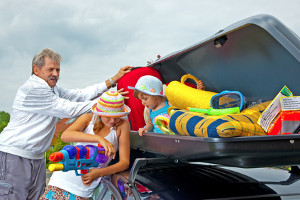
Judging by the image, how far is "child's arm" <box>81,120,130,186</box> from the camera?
199 cm

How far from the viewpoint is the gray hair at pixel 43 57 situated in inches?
122

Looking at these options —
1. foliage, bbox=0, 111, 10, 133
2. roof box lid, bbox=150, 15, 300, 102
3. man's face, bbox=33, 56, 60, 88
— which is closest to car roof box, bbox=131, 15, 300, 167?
roof box lid, bbox=150, 15, 300, 102

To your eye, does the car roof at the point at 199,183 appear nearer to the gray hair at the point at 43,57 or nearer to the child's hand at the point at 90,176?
the child's hand at the point at 90,176

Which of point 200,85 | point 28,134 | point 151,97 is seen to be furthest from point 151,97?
point 28,134

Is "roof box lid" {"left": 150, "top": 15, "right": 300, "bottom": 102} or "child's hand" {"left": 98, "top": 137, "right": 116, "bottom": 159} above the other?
"roof box lid" {"left": 150, "top": 15, "right": 300, "bottom": 102}

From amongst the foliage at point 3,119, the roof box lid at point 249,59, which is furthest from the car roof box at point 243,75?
the foliage at point 3,119

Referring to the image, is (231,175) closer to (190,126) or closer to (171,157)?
(171,157)

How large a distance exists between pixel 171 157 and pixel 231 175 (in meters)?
0.38

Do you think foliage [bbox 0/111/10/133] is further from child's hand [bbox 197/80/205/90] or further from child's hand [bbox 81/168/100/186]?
child's hand [bbox 81/168/100/186]

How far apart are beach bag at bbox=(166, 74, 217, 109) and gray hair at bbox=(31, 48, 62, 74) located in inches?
47.8

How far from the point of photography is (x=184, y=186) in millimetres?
1670

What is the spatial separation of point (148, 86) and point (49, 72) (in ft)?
3.05

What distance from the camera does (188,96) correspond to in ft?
7.61

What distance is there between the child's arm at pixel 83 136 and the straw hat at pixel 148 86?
580 millimetres
